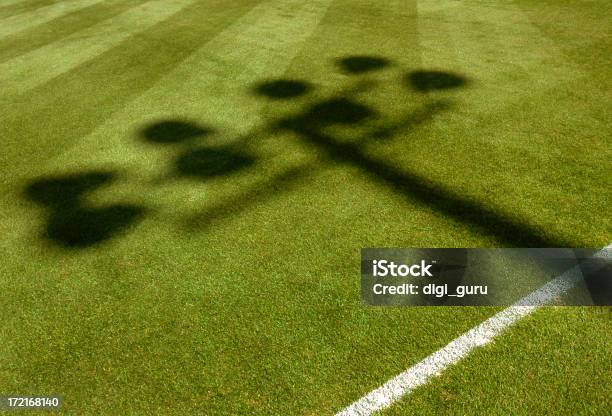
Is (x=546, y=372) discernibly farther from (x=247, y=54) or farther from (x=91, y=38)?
(x=91, y=38)

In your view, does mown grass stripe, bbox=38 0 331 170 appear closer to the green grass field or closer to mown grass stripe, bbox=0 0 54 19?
the green grass field

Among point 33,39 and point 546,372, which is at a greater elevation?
point 33,39

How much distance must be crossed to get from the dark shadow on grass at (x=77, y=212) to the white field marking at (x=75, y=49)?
8.31 feet

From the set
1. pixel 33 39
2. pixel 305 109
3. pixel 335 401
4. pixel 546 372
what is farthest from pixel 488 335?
pixel 33 39

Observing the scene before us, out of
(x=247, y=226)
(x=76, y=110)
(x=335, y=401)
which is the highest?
(x=76, y=110)

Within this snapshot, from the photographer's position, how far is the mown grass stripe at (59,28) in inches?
280

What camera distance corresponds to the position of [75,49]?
683 centimetres

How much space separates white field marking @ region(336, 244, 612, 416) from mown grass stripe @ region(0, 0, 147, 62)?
6878 mm

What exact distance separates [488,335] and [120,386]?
172 cm

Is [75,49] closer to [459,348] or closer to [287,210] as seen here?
[287,210]

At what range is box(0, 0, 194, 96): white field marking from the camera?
19.4 ft

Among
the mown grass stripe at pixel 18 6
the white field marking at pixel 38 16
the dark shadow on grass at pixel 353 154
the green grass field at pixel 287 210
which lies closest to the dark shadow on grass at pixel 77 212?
the green grass field at pixel 287 210

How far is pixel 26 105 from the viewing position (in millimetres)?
5160

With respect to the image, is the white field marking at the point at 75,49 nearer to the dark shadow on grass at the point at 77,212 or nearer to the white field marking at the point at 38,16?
→ the white field marking at the point at 38,16
